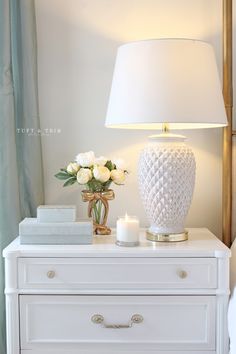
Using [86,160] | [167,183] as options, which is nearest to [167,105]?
[167,183]

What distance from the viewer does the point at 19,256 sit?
4.98 ft

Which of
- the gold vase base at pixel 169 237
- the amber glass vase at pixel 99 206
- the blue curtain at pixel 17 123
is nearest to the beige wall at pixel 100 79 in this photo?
the blue curtain at pixel 17 123

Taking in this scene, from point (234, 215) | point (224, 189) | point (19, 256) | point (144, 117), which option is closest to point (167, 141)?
point (144, 117)

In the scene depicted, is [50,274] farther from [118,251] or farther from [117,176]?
[117,176]

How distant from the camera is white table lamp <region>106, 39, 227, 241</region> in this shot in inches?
58.9

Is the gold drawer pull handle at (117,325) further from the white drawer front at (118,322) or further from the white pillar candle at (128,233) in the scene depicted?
the white pillar candle at (128,233)

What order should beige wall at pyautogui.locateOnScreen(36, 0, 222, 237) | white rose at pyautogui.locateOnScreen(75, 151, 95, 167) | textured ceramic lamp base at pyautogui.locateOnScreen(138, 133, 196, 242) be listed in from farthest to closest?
beige wall at pyautogui.locateOnScreen(36, 0, 222, 237) < white rose at pyautogui.locateOnScreen(75, 151, 95, 167) < textured ceramic lamp base at pyautogui.locateOnScreen(138, 133, 196, 242)

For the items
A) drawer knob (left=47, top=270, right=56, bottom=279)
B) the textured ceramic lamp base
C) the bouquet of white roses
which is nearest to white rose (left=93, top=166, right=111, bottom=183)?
Answer: the bouquet of white roses

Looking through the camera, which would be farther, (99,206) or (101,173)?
(99,206)

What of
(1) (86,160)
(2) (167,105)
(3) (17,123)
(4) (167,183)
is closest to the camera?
(2) (167,105)

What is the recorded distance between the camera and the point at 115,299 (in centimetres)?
153

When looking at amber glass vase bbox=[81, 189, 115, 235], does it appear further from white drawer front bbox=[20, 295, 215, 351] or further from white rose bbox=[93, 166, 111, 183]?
white drawer front bbox=[20, 295, 215, 351]

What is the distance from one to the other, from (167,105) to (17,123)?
0.70m

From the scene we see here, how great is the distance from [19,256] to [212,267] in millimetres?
633
